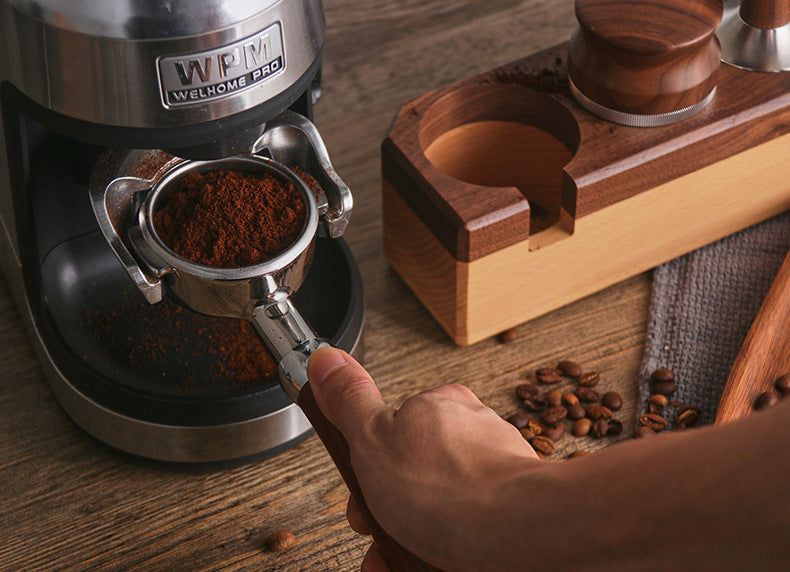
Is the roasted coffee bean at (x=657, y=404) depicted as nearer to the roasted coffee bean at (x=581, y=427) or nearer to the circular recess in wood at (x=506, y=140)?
the roasted coffee bean at (x=581, y=427)

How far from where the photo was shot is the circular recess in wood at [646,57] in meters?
0.83

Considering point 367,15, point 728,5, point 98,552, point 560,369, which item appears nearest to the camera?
point 98,552

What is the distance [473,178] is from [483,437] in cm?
46

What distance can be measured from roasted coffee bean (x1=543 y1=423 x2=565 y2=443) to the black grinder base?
18 cm

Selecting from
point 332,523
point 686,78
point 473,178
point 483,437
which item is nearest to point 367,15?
point 473,178

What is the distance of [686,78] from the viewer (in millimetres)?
855

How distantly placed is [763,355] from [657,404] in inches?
4.0

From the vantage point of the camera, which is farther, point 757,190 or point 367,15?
point 367,15

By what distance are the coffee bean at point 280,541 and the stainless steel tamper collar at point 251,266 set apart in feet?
0.52

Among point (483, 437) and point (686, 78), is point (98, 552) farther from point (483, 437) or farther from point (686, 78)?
point (686, 78)

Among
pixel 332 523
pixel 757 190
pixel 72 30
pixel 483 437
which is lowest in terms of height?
pixel 332 523

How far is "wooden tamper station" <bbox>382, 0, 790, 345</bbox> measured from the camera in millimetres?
838

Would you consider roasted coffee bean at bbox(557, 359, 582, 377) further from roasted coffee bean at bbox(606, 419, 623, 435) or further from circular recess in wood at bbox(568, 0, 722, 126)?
circular recess in wood at bbox(568, 0, 722, 126)

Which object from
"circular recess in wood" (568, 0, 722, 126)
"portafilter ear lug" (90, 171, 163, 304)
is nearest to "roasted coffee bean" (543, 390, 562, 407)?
"circular recess in wood" (568, 0, 722, 126)
